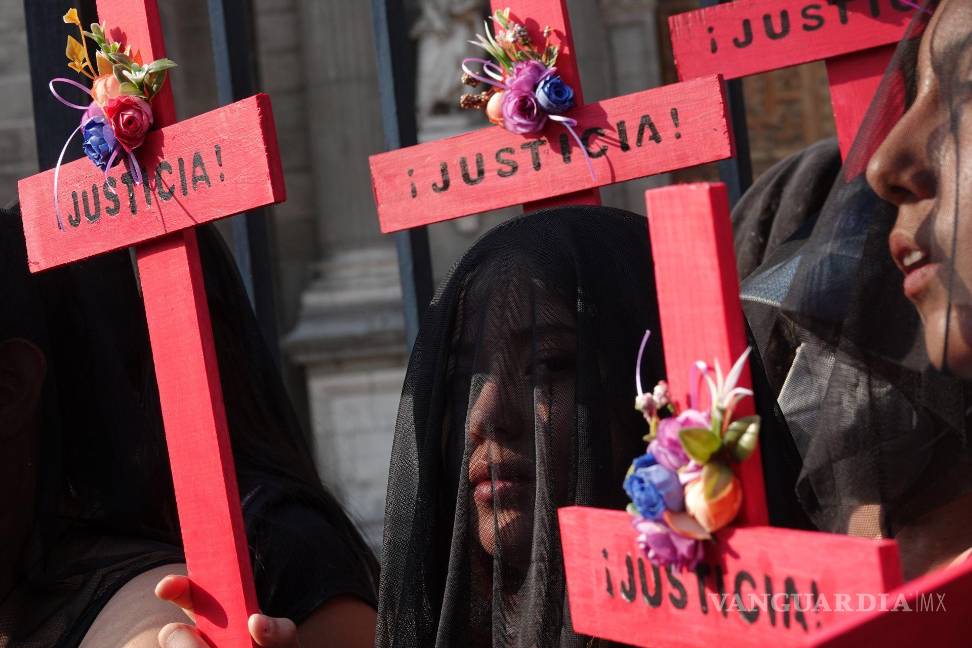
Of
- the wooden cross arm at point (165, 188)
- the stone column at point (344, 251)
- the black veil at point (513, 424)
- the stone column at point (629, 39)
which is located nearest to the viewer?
the black veil at point (513, 424)

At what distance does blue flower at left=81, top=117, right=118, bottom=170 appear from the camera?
5.76 ft

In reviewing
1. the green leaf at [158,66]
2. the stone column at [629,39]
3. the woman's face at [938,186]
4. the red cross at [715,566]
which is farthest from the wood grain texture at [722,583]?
the stone column at [629,39]

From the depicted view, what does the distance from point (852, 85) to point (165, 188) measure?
1.01m

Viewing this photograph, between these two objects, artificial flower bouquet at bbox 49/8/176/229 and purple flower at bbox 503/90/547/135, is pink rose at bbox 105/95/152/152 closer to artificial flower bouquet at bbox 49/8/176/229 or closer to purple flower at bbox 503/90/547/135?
artificial flower bouquet at bbox 49/8/176/229

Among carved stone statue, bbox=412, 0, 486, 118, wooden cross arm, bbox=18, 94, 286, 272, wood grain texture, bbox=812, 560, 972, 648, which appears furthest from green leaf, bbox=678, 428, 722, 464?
carved stone statue, bbox=412, 0, 486, 118

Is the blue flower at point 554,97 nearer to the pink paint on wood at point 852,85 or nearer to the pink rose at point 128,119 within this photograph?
the pink paint on wood at point 852,85

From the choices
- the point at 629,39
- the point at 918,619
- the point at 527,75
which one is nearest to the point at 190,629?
the point at 527,75

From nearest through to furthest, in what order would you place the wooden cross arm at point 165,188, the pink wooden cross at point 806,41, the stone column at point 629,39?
the wooden cross arm at point 165,188
the pink wooden cross at point 806,41
the stone column at point 629,39

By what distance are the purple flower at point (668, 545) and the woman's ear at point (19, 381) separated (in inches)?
39.9

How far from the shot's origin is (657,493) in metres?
1.20

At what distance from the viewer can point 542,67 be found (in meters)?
1.97

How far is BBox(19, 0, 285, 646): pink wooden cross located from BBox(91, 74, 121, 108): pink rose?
5 centimetres

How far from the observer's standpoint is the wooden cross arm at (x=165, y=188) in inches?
64.4

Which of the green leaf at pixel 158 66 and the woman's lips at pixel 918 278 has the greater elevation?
the green leaf at pixel 158 66
